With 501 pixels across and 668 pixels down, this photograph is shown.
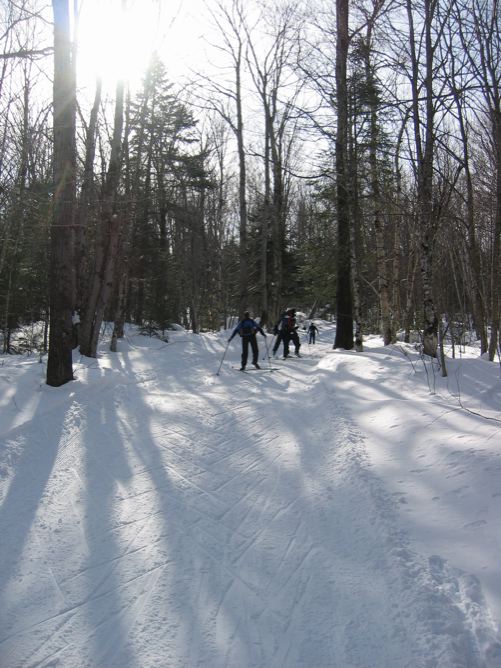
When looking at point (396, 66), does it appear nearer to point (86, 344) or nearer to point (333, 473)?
point (333, 473)

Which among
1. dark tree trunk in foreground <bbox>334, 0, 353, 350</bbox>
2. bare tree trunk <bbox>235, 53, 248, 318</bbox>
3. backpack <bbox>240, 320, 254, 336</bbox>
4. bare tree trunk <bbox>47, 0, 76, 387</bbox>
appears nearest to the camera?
bare tree trunk <bbox>47, 0, 76, 387</bbox>

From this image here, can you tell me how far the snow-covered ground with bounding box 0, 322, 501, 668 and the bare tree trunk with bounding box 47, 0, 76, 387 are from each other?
1.80 metres

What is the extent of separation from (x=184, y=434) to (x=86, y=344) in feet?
28.0

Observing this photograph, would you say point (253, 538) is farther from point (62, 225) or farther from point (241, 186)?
point (241, 186)

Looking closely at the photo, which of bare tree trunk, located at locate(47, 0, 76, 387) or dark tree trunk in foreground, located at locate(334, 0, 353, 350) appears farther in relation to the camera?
dark tree trunk in foreground, located at locate(334, 0, 353, 350)

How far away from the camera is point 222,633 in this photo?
2.73 m

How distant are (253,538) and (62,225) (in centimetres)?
744

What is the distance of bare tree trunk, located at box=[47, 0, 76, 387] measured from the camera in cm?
903

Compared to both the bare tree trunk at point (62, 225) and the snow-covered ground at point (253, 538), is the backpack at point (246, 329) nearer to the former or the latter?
the bare tree trunk at point (62, 225)

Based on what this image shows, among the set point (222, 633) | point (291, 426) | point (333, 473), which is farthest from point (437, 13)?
point (222, 633)

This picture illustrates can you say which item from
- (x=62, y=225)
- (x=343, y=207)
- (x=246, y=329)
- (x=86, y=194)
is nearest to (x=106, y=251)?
(x=86, y=194)

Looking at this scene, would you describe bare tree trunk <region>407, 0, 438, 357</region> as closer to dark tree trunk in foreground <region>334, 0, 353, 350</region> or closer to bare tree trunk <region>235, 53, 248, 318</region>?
dark tree trunk in foreground <region>334, 0, 353, 350</region>

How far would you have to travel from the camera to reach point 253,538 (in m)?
3.78

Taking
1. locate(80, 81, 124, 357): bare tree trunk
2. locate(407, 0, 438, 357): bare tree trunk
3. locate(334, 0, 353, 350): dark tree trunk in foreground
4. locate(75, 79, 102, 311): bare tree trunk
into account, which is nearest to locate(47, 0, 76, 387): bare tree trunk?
locate(80, 81, 124, 357): bare tree trunk
